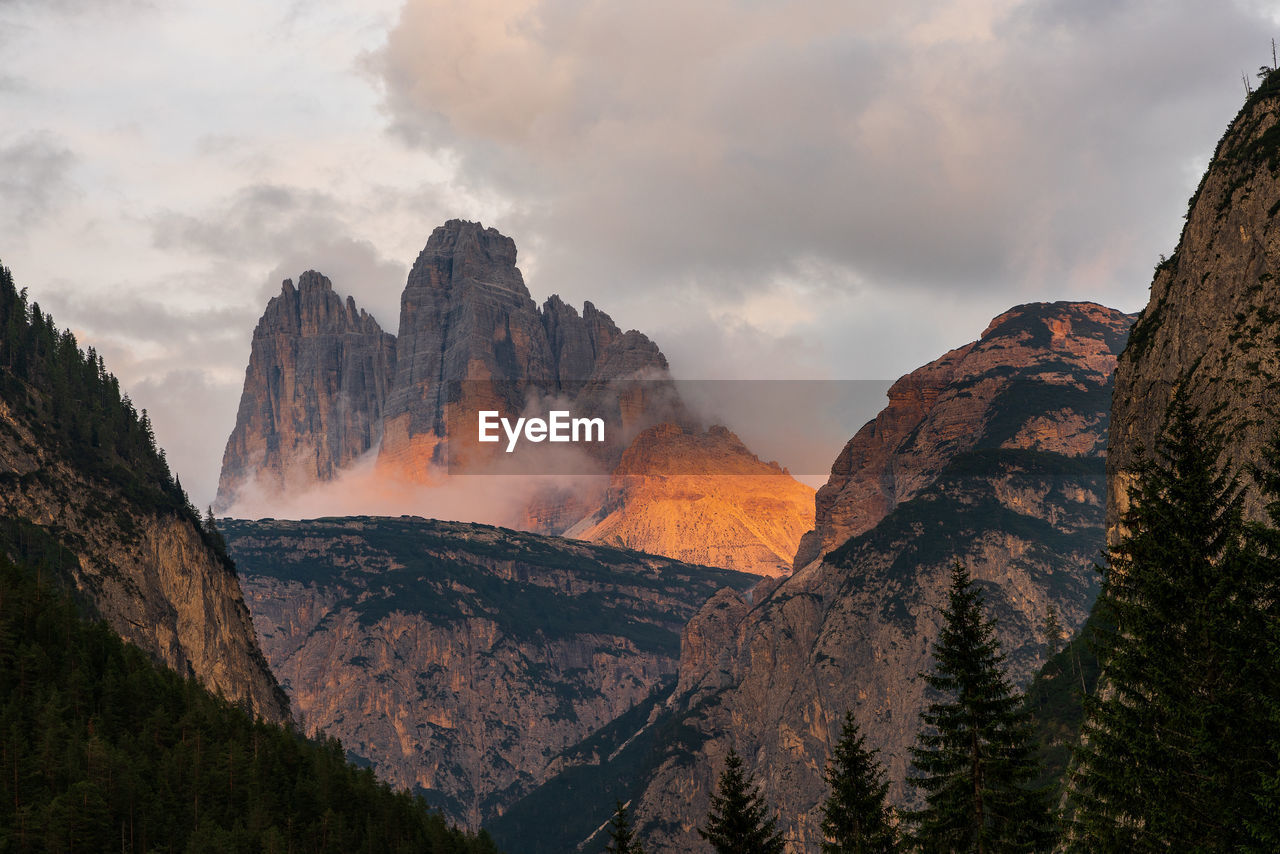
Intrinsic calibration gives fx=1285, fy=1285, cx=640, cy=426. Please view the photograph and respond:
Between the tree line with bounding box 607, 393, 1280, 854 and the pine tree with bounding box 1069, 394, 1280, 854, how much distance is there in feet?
0.18

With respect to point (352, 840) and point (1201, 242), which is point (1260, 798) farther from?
point (352, 840)

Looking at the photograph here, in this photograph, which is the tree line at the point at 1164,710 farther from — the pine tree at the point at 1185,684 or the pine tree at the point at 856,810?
the pine tree at the point at 856,810

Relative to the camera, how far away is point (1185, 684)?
153 feet

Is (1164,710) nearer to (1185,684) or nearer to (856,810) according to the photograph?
(1185,684)

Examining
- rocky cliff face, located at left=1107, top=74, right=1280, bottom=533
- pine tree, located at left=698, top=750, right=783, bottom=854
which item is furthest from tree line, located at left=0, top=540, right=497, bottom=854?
rocky cliff face, located at left=1107, top=74, right=1280, bottom=533

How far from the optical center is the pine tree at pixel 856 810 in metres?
65.4

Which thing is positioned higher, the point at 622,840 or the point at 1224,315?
the point at 1224,315

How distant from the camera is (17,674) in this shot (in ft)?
526

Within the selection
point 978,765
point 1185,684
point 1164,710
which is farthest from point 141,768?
point 1185,684

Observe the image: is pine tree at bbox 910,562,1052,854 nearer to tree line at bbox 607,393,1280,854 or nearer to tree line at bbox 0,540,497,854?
tree line at bbox 607,393,1280,854

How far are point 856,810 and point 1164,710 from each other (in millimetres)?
23674

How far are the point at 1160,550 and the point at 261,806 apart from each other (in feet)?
416

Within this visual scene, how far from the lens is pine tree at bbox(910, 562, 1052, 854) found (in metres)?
53.8

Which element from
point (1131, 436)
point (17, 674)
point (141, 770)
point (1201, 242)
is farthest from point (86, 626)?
point (1201, 242)
